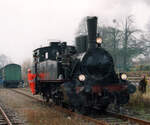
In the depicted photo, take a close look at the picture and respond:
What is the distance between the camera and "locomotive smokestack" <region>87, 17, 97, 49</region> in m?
10.5

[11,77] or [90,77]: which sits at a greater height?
[11,77]

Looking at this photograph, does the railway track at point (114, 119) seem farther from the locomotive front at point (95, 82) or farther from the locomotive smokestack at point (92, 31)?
the locomotive smokestack at point (92, 31)

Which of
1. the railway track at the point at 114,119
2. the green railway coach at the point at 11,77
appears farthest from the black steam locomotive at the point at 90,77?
the green railway coach at the point at 11,77

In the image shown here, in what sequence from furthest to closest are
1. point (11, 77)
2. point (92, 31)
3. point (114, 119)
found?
point (11, 77) < point (92, 31) < point (114, 119)

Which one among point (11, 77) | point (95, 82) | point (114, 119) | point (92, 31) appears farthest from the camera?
point (11, 77)

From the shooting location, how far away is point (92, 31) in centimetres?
1066

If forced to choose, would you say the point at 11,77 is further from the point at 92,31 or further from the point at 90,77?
the point at 90,77

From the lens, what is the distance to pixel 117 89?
1038 centimetres

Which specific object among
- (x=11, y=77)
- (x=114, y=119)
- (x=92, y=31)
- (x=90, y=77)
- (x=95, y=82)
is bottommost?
(x=114, y=119)

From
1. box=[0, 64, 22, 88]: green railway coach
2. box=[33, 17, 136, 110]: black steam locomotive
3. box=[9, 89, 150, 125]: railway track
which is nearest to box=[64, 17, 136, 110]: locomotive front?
box=[33, 17, 136, 110]: black steam locomotive

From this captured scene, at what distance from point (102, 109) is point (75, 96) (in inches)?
78.2

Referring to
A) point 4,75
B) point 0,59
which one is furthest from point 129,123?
point 0,59

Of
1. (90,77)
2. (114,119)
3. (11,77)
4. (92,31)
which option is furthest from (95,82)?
(11,77)

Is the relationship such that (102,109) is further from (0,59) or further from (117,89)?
(0,59)
